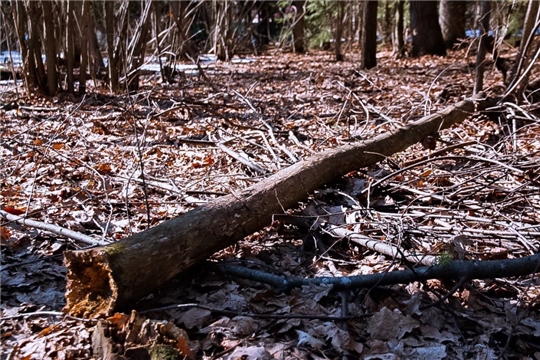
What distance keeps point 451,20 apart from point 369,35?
384 cm

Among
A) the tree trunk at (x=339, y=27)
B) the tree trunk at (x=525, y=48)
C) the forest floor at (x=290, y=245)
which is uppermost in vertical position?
the tree trunk at (x=339, y=27)

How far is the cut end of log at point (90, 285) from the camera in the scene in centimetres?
232

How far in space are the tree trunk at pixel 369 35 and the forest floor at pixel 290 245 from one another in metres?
4.99

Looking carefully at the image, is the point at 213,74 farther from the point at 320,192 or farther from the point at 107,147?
the point at 320,192

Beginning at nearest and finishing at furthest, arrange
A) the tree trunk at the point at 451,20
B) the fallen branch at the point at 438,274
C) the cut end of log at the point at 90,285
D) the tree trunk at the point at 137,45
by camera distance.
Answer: the cut end of log at the point at 90,285 → the fallen branch at the point at 438,274 → the tree trunk at the point at 137,45 → the tree trunk at the point at 451,20

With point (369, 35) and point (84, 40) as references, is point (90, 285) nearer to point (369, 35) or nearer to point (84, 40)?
point (84, 40)

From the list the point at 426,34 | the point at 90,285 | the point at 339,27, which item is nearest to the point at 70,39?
the point at 90,285

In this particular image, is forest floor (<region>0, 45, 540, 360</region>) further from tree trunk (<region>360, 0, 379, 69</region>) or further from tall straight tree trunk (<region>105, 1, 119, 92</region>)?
tree trunk (<region>360, 0, 379, 69</region>)

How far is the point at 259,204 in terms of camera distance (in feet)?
10.6

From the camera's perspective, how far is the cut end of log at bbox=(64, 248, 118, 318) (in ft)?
7.63

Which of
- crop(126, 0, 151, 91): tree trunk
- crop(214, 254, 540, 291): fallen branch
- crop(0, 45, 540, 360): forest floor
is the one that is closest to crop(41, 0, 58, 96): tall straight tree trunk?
crop(126, 0, 151, 91): tree trunk

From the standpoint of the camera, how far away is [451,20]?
13.4 m

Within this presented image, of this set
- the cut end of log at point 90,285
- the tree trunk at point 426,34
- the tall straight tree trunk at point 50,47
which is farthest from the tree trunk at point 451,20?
the cut end of log at point 90,285

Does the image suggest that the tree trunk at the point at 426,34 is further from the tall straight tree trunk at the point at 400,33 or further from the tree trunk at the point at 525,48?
the tree trunk at the point at 525,48
